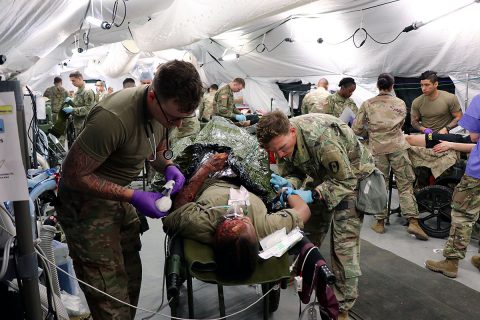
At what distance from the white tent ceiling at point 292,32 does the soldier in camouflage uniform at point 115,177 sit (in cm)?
69

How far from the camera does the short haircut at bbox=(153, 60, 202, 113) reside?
1324mm

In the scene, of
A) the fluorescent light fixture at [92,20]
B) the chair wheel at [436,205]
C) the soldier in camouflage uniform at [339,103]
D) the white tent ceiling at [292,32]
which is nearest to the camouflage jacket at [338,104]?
the soldier in camouflage uniform at [339,103]

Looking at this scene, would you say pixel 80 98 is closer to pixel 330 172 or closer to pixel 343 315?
pixel 330 172

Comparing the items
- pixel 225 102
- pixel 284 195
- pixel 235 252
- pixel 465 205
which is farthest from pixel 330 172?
pixel 225 102

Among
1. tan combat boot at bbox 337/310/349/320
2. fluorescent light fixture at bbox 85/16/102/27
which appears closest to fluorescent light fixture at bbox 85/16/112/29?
fluorescent light fixture at bbox 85/16/102/27

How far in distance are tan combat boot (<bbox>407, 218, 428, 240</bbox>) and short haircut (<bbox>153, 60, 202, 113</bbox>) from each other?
279 centimetres

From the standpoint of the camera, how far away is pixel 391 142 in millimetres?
3420

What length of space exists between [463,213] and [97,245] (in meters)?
2.41

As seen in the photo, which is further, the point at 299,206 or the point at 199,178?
the point at 199,178

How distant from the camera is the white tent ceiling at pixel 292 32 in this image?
226cm

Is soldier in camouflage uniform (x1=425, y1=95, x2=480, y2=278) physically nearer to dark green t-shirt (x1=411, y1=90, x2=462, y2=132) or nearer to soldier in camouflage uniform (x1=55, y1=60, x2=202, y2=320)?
dark green t-shirt (x1=411, y1=90, x2=462, y2=132)

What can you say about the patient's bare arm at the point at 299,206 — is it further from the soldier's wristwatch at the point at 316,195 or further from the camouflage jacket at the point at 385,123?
the camouflage jacket at the point at 385,123

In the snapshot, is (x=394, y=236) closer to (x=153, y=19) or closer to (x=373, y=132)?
(x=373, y=132)

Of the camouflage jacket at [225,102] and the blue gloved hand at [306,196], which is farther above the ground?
the camouflage jacket at [225,102]
